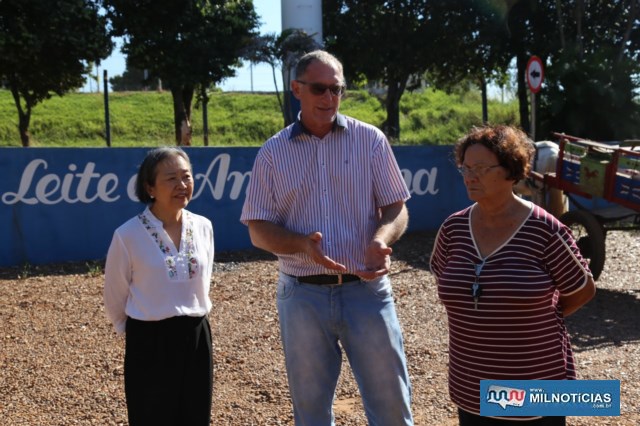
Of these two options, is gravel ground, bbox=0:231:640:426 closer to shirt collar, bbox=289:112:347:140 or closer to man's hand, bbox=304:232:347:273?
man's hand, bbox=304:232:347:273

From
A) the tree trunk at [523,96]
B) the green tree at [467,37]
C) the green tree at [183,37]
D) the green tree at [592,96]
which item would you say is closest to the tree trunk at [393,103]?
the green tree at [467,37]

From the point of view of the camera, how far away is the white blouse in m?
3.60

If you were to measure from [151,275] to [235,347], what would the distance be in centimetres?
308

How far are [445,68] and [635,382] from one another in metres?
20.2

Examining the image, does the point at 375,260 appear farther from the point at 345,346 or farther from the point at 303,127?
the point at 303,127

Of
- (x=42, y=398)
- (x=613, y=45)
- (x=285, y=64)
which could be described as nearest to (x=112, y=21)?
(x=285, y=64)

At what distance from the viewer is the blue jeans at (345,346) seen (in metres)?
3.44

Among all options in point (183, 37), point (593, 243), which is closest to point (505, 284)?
point (593, 243)

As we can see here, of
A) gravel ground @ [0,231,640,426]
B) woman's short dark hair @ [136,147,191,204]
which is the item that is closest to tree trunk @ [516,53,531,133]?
gravel ground @ [0,231,640,426]

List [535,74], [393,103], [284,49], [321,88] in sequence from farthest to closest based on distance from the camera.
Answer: [393,103] → [284,49] → [535,74] → [321,88]

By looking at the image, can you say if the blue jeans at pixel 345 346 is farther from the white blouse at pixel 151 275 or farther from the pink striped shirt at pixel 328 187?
the white blouse at pixel 151 275

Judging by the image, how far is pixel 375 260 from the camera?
3.33 m

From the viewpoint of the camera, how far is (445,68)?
2516 cm

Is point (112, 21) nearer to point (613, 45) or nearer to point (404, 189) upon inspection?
point (613, 45)
